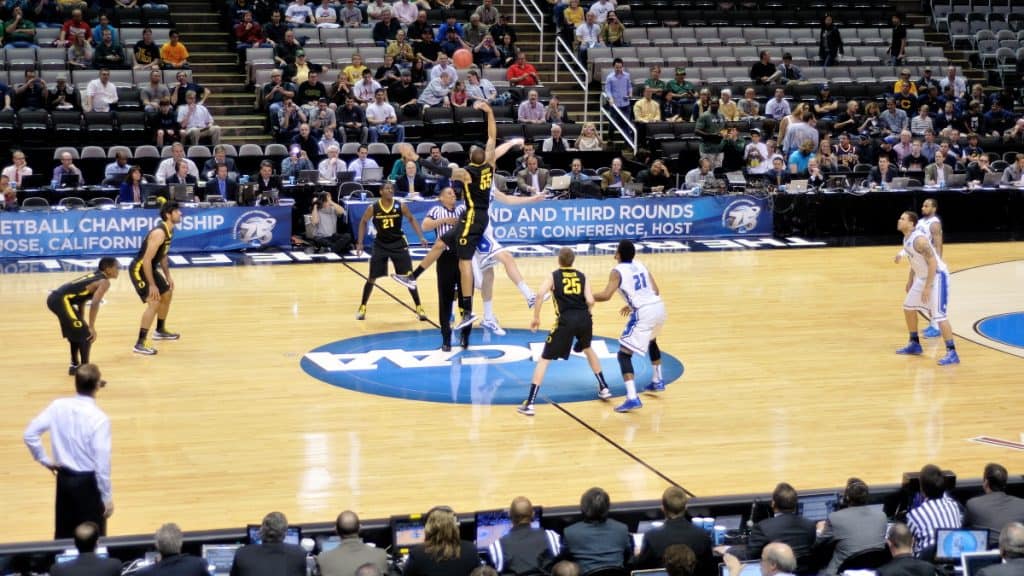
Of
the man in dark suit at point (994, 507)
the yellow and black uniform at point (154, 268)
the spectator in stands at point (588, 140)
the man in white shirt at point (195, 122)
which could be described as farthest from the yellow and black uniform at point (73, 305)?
the spectator in stands at point (588, 140)

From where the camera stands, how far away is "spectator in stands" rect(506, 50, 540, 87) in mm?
28344

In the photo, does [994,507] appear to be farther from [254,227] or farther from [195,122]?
[195,122]

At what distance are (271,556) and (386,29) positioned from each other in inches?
860

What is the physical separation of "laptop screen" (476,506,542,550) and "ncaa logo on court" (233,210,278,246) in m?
14.5

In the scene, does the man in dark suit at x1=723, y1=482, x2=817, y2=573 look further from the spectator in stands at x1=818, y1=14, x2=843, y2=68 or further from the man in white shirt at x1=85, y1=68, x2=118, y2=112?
the spectator in stands at x1=818, y1=14, x2=843, y2=68

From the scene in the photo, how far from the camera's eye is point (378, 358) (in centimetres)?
1588

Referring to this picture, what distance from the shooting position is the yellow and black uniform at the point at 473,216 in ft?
52.8

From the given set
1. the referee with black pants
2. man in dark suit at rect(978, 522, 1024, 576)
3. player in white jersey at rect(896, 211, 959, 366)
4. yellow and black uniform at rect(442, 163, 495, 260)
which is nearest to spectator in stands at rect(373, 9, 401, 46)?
yellow and black uniform at rect(442, 163, 495, 260)

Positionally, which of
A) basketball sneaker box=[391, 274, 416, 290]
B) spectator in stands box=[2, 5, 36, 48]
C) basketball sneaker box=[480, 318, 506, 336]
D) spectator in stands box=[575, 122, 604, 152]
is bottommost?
basketball sneaker box=[480, 318, 506, 336]

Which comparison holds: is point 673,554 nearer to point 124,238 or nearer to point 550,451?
point 550,451

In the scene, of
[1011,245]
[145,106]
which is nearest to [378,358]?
[145,106]

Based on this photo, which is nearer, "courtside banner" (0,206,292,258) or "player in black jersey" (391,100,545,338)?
"player in black jersey" (391,100,545,338)

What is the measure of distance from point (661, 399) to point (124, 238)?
10667mm

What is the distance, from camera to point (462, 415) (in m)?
13.7
